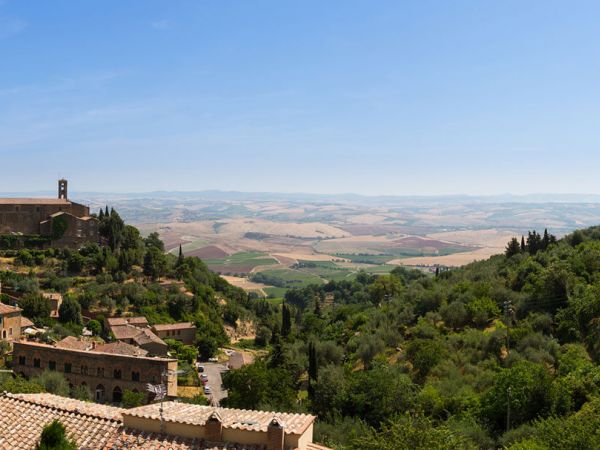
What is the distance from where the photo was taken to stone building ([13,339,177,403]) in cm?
3306

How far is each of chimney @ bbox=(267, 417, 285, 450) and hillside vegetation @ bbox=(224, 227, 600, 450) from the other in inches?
167

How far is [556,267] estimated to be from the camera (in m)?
35.7

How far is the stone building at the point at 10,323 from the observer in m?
39.2

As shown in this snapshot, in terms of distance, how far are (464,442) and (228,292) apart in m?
57.2

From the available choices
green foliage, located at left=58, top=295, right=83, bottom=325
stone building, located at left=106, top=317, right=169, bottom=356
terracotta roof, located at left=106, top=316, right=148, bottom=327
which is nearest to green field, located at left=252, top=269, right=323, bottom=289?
terracotta roof, located at left=106, top=316, right=148, bottom=327

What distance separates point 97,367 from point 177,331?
1713 cm

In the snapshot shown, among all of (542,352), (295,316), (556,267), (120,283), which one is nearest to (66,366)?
(120,283)

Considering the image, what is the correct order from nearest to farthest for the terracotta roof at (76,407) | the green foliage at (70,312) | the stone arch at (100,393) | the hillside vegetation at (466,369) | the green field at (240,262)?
the terracotta roof at (76,407), the hillside vegetation at (466,369), the stone arch at (100,393), the green foliage at (70,312), the green field at (240,262)

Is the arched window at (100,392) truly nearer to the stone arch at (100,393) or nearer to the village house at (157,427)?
the stone arch at (100,393)

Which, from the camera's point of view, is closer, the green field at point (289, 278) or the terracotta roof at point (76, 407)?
the terracotta roof at point (76, 407)

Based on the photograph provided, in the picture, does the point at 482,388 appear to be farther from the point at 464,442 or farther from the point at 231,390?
the point at 231,390

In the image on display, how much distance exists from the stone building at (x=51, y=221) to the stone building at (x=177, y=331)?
18.9 metres

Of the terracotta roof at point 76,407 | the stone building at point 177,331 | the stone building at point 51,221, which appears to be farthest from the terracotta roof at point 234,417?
the stone building at point 51,221

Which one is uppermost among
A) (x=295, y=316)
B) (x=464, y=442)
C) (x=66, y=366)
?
(x=464, y=442)
